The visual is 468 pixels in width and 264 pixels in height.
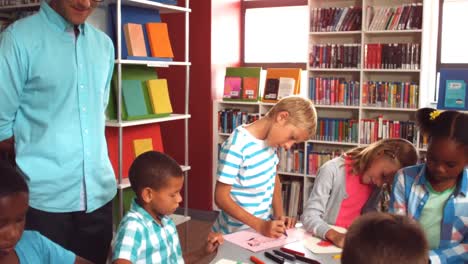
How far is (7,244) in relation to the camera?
121 cm

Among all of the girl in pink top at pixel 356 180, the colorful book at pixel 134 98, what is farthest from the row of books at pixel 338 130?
the girl in pink top at pixel 356 180

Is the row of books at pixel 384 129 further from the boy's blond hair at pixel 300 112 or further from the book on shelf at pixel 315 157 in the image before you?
the boy's blond hair at pixel 300 112

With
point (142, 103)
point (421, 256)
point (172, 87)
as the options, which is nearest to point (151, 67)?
point (142, 103)

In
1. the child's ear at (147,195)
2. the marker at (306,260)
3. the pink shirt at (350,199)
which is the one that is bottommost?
the marker at (306,260)

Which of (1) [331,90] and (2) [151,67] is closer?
(2) [151,67]

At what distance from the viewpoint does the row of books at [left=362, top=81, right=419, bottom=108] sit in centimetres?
436

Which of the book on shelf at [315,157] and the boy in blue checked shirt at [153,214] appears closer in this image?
the boy in blue checked shirt at [153,214]

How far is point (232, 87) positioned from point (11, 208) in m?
3.83

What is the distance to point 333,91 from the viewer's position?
4680 millimetres

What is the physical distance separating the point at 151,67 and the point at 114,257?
7.18 feet

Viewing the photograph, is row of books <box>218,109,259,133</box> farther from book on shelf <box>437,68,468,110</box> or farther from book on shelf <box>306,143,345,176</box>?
book on shelf <box>437,68,468,110</box>

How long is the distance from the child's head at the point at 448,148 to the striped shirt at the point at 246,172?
672mm

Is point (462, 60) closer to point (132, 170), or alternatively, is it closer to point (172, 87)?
point (172, 87)

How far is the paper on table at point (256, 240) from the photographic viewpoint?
1796 millimetres
